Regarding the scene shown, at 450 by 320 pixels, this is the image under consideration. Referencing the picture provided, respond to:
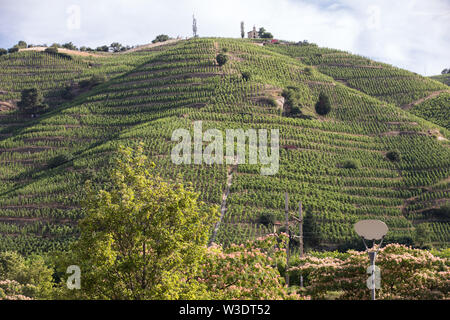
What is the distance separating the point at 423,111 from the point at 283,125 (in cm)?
2552

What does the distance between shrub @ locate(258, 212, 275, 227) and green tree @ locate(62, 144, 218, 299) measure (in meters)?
27.5

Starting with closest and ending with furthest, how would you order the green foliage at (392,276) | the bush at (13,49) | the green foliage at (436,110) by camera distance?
the green foliage at (392,276), the green foliage at (436,110), the bush at (13,49)

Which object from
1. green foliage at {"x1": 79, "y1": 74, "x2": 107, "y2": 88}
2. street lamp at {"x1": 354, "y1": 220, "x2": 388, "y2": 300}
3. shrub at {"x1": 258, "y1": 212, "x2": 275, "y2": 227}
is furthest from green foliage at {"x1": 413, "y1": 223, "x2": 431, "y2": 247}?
green foliage at {"x1": 79, "y1": 74, "x2": 107, "y2": 88}

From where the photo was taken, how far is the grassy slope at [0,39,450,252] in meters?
46.1

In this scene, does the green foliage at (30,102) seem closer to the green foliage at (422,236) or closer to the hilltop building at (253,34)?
the green foliage at (422,236)

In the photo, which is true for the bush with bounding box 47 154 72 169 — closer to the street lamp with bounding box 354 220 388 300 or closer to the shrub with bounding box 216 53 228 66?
the shrub with bounding box 216 53 228 66

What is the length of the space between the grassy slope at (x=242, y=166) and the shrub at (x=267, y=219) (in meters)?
0.70

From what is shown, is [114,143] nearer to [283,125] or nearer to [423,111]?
[283,125]

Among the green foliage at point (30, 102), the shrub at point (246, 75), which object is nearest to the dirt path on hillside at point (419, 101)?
the shrub at point (246, 75)

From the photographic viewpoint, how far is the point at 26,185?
5400 centimetres

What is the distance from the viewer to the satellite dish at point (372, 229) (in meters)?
13.6

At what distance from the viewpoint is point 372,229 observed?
1383 centimetres

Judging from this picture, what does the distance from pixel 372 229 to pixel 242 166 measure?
125 ft

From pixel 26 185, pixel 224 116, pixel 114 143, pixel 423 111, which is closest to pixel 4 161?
pixel 26 185
